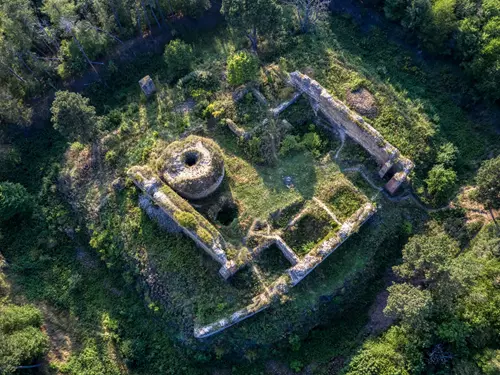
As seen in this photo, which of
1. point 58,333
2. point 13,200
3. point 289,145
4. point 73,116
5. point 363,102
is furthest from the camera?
point 363,102

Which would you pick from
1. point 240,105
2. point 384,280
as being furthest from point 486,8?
point 384,280

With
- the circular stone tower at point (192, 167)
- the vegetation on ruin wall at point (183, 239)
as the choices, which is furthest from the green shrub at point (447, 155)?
the circular stone tower at point (192, 167)

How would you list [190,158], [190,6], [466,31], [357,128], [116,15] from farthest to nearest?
[190,6], [116,15], [466,31], [357,128], [190,158]

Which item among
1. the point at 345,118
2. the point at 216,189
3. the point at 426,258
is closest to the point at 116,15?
the point at 216,189

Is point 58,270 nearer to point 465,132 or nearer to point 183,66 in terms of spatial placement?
point 183,66

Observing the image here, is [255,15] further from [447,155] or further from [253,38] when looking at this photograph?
[447,155]

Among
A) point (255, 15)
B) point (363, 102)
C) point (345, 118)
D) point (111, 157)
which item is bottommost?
point (111, 157)

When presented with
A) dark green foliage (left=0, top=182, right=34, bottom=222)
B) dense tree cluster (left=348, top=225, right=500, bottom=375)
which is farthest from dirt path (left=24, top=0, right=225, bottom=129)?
dense tree cluster (left=348, top=225, right=500, bottom=375)
